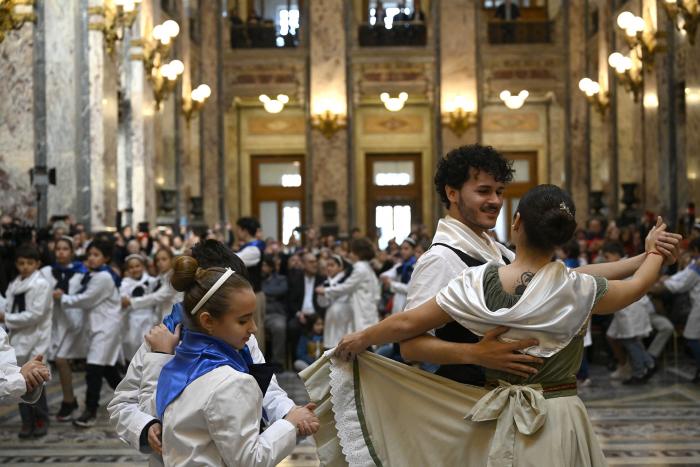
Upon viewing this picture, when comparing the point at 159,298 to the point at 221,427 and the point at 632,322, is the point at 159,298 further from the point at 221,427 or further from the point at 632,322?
the point at 221,427


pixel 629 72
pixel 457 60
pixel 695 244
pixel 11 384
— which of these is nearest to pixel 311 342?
pixel 695 244

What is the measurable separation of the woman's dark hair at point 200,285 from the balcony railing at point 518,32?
24.2 m

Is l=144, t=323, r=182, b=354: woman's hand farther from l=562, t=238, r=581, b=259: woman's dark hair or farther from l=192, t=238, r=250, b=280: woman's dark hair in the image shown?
l=562, t=238, r=581, b=259: woman's dark hair

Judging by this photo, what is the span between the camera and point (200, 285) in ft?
10.3

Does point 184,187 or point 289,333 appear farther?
point 184,187

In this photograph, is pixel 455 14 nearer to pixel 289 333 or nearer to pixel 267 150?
pixel 267 150

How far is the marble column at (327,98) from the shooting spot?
26.4 metres

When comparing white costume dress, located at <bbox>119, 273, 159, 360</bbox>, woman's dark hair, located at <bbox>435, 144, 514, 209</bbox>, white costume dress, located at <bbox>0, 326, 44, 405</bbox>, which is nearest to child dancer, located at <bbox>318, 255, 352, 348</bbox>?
white costume dress, located at <bbox>119, 273, 159, 360</bbox>

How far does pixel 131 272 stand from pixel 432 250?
26.7 ft

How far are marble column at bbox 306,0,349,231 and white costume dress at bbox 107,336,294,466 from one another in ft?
75.0

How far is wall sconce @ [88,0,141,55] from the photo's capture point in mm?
16703

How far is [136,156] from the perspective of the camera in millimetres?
20391

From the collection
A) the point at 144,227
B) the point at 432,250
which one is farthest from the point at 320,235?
the point at 432,250

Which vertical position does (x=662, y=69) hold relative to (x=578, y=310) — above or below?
above
